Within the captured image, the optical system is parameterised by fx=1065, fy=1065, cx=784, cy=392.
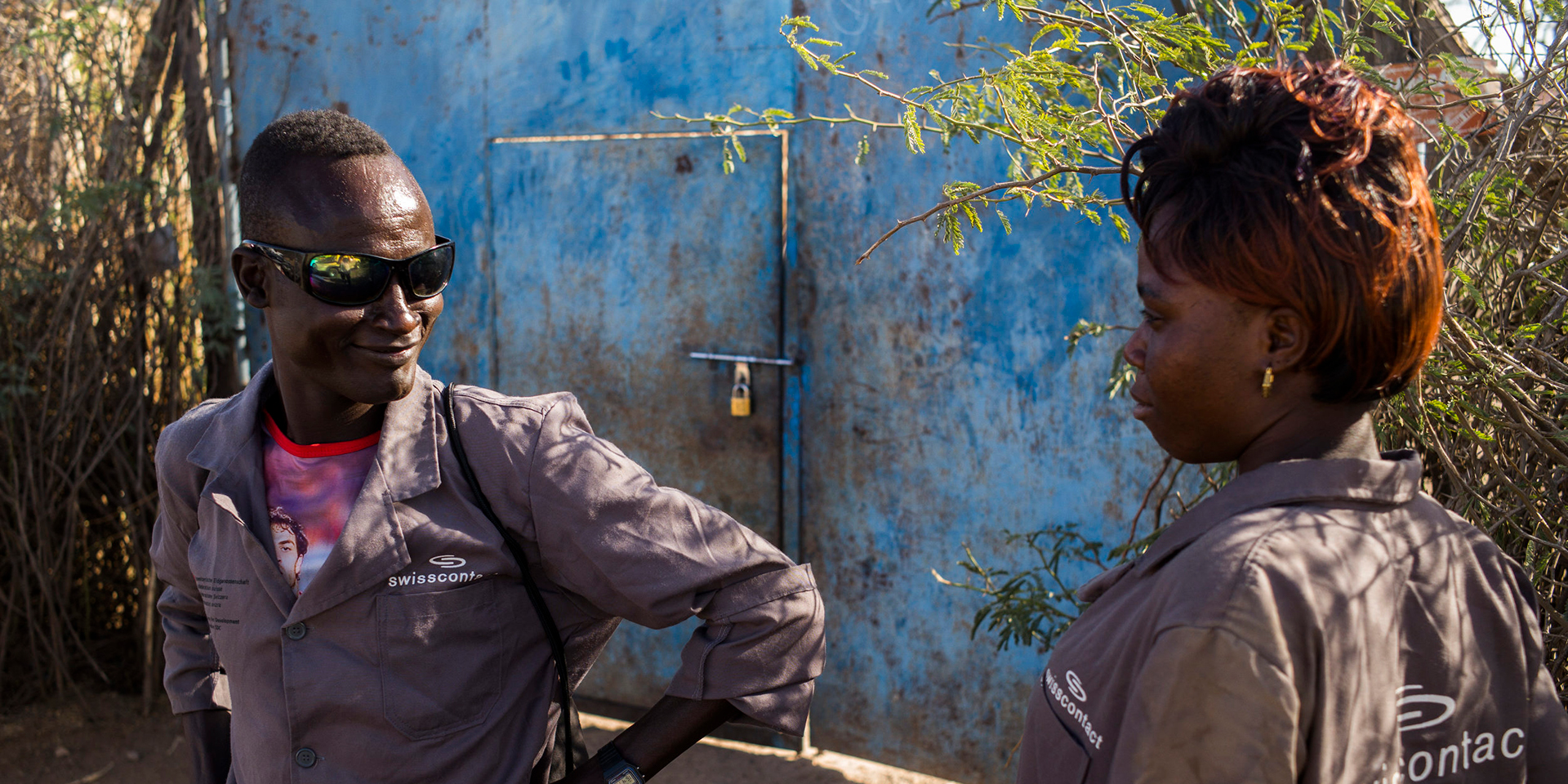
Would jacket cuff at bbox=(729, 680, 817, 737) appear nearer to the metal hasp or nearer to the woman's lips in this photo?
the woman's lips

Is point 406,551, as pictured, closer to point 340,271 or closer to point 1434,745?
point 340,271

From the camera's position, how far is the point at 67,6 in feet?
13.5

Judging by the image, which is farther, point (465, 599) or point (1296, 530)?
point (465, 599)

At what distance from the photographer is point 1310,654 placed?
86cm

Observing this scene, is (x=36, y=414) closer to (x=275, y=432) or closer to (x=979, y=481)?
(x=275, y=432)

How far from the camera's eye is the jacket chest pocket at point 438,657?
4.75 ft

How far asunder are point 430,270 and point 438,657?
0.55m

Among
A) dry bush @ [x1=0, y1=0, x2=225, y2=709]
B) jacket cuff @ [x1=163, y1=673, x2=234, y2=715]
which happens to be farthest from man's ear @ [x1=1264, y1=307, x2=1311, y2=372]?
dry bush @ [x1=0, y1=0, x2=225, y2=709]

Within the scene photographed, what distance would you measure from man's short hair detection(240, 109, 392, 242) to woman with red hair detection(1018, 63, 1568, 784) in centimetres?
110

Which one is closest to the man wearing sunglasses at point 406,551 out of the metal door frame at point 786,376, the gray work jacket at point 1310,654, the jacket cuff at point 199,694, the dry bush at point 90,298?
the jacket cuff at point 199,694

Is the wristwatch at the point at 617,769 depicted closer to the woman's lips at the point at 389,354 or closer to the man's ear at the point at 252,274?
the woman's lips at the point at 389,354

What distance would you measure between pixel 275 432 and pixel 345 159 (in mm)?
454

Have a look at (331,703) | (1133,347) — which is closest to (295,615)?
(331,703)

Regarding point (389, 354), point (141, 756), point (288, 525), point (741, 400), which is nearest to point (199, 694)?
point (288, 525)
